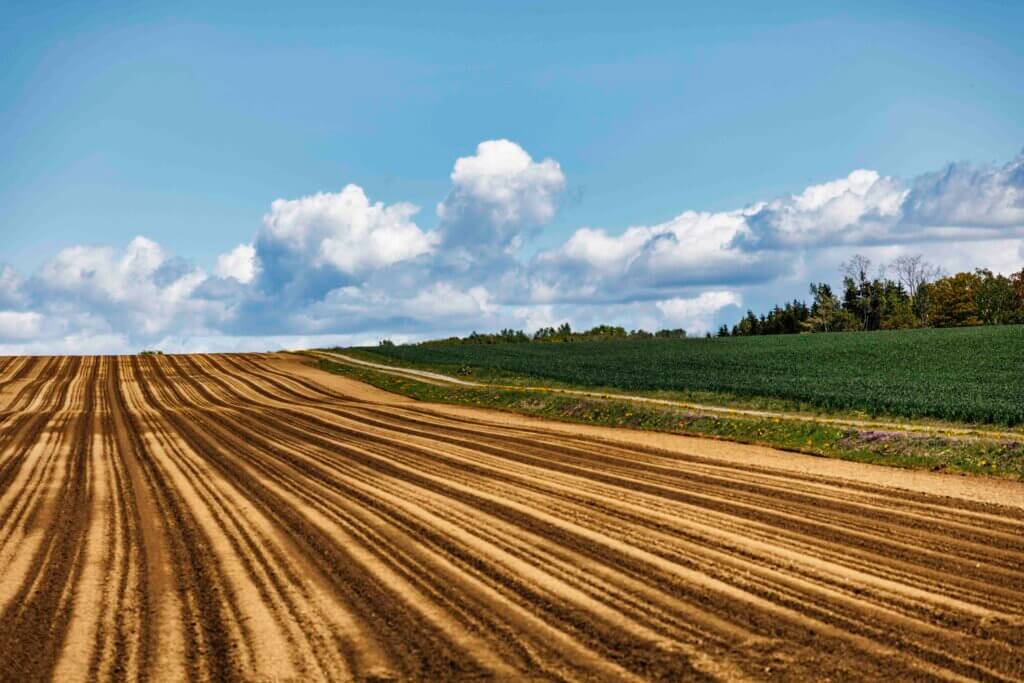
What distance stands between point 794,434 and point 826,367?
24629 mm

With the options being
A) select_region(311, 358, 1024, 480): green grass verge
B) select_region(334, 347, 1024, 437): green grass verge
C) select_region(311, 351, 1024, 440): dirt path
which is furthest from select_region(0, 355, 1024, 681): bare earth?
select_region(334, 347, 1024, 437): green grass verge

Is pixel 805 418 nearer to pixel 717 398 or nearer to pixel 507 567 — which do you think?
pixel 717 398

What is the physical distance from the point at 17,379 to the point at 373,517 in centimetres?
5282

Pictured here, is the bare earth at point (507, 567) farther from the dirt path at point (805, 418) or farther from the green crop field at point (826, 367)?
the green crop field at point (826, 367)

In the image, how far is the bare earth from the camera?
8484 millimetres

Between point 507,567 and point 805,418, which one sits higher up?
point 805,418

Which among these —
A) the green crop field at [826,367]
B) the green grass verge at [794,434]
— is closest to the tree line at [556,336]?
the green crop field at [826,367]

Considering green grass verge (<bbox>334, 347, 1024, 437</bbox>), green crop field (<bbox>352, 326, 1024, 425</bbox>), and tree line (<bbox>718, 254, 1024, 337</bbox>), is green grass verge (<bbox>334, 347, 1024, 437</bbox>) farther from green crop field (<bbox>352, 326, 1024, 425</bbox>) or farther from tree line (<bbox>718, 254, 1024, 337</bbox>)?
tree line (<bbox>718, 254, 1024, 337</bbox>)

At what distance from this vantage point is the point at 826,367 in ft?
157

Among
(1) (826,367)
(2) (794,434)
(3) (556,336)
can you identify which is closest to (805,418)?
(2) (794,434)

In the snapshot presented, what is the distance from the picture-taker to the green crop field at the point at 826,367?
30.9 meters

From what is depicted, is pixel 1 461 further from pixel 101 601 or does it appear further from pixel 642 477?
pixel 642 477

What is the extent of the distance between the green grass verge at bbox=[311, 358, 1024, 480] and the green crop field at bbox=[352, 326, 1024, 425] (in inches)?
221

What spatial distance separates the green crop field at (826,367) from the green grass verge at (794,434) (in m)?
5.62
